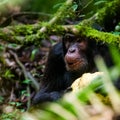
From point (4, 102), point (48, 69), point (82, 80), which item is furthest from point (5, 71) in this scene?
point (82, 80)

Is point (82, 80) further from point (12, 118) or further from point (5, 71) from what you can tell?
point (5, 71)

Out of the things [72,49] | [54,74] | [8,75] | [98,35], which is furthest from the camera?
[8,75]

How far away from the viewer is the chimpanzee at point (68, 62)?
3925 mm

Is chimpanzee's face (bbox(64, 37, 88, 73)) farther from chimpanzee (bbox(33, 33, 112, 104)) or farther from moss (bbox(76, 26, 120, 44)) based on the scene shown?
moss (bbox(76, 26, 120, 44))

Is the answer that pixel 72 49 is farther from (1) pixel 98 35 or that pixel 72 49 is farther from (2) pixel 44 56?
(2) pixel 44 56

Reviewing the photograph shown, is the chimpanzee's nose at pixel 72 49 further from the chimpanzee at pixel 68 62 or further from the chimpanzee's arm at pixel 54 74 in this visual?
the chimpanzee's arm at pixel 54 74

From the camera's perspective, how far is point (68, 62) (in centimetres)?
384

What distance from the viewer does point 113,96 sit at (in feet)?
4.71

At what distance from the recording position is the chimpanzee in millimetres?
3925

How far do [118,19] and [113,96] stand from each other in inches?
128

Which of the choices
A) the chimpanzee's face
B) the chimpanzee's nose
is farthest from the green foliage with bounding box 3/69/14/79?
the chimpanzee's nose

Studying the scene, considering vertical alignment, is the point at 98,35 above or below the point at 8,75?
above

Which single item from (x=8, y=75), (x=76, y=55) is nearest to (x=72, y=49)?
(x=76, y=55)

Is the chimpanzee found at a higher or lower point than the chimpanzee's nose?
lower
